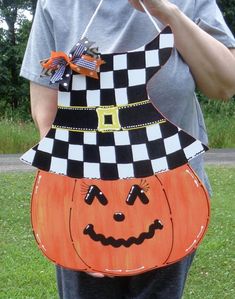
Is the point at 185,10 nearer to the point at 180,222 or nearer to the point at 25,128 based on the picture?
the point at 180,222

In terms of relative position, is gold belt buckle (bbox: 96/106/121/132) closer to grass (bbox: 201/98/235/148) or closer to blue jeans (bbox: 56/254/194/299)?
blue jeans (bbox: 56/254/194/299)

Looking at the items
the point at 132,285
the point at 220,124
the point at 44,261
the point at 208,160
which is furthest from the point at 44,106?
the point at 220,124

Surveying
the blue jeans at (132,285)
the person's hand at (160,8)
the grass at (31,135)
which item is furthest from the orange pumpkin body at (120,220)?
the grass at (31,135)

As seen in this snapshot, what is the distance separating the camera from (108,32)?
1808 mm

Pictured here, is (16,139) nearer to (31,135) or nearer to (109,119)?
(31,135)

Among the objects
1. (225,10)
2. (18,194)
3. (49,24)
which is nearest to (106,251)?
(49,24)

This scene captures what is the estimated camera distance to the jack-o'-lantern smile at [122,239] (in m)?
1.77

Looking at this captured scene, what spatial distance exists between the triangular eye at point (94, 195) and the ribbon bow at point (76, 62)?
294 millimetres

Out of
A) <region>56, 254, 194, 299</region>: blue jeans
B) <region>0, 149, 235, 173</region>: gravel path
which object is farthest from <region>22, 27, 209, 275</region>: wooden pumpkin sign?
<region>0, 149, 235, 173</region>: gravel path

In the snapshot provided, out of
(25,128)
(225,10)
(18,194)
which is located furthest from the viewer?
(225,10)

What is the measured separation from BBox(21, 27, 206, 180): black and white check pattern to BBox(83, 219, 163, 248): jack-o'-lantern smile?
0.45ft

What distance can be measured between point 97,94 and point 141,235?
39 cm

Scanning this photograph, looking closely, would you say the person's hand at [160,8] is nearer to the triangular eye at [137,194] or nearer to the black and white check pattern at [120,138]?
the black and white check pattern at [120,138]

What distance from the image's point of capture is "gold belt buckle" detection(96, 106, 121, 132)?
175 centimetres
